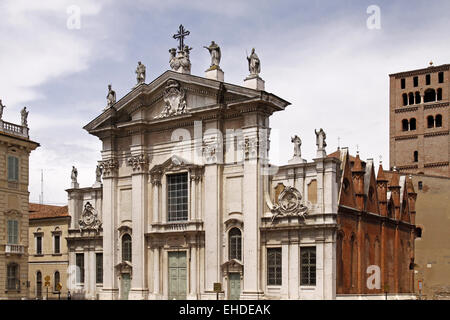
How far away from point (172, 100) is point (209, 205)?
7036mm

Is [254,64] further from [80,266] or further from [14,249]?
[14,249]

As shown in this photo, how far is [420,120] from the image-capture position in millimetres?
76938

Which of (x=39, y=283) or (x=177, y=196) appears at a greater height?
(x=177, y=196)

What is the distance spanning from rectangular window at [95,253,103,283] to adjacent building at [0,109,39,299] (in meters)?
4.49

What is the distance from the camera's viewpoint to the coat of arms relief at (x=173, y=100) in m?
40.5

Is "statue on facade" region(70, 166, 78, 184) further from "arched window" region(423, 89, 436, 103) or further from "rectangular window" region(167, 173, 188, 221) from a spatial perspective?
"arched window" region(423, 89, 436, 103)

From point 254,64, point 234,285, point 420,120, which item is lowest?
point 234,285

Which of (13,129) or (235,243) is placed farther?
(13,129)

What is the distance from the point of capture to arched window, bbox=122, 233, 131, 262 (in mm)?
42344

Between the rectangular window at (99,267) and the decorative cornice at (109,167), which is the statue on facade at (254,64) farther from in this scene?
the rectangular window at (99,267)

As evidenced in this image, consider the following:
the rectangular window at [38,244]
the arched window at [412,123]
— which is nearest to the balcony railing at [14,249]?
the rectangular window at [38,244]

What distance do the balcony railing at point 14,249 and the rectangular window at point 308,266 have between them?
18.7 metres

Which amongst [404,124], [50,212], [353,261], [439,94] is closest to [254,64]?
[353,261]
